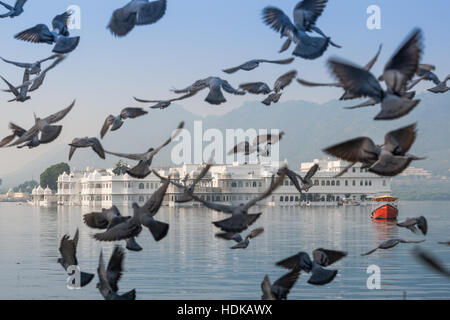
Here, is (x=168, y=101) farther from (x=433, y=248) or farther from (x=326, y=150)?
(x=433, y=248)

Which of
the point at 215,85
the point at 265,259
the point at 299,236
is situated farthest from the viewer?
the point at 299,236

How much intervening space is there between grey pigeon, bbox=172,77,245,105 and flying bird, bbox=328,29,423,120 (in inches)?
83.3

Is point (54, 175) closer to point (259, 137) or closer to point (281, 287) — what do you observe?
point (259, 137)

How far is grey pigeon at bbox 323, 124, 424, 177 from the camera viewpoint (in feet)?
17.0

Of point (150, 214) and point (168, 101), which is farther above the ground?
point (168, 101)

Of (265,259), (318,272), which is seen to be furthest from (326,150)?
(265,259)

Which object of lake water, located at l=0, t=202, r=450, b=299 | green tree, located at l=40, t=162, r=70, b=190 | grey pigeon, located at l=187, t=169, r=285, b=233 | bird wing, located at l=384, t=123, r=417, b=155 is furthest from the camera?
green tree, located at l=40, t=162, r=70, b=190

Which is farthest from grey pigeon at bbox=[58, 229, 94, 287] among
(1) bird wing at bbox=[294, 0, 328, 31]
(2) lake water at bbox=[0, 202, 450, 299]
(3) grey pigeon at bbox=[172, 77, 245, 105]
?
(2) lake water at bbox=[0, 202, 450, 299]

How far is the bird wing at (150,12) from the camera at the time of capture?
634cm

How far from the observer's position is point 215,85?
7219mm

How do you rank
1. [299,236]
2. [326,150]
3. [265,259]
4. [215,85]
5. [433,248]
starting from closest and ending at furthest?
[326,150], [215,85], [265,259], [433,248], [299,236]

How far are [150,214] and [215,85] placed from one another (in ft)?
5.27

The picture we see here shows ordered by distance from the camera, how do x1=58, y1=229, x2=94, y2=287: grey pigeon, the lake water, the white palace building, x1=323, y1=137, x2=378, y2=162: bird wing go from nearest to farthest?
x1=323, y1=137, x2=378, y2=162: bird wing → x1=58, y1=229, x2=94, y2=287: grey pigeon → the lake water → the white palace building

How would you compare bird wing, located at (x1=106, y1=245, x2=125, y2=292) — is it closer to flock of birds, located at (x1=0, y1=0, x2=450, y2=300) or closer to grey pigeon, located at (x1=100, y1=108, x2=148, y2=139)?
flock of birds, located at (x1=0, y1=0, x2=450, y2=300)
